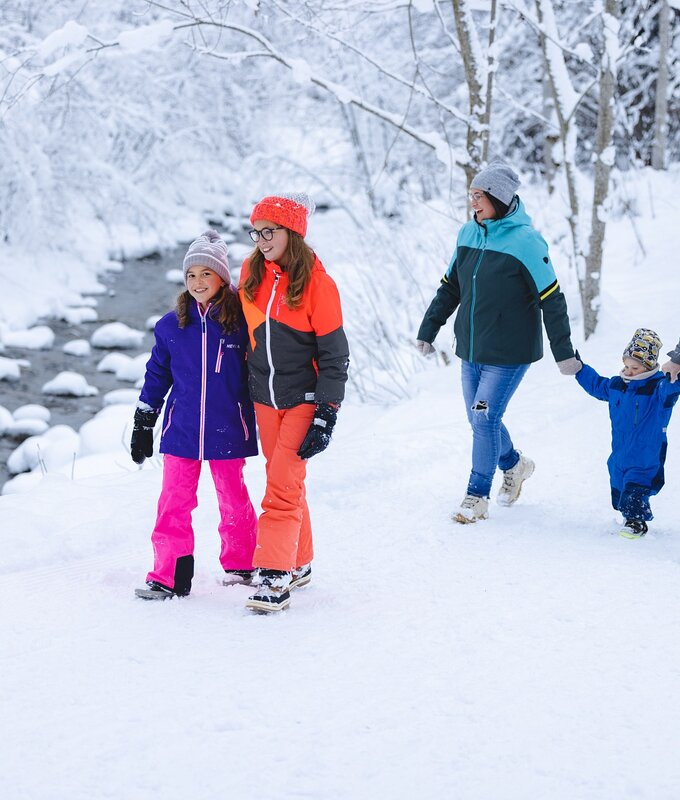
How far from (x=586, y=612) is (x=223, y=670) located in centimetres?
129

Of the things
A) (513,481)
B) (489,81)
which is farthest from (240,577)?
(489,81)

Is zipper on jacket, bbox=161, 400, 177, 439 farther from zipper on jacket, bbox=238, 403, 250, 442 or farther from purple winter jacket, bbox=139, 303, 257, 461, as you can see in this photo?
zipper on jacket, bbox=238, 403, 250, 442

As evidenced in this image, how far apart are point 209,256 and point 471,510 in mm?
1783

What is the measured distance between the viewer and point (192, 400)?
125 inches

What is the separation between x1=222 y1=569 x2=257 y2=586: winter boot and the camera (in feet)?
11.2

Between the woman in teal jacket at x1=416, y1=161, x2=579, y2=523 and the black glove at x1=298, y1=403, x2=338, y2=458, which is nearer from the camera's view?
the black glove at x1=298, y1=403, x2=338, y2=458

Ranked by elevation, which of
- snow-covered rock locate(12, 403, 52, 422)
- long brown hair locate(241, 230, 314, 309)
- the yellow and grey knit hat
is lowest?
snow-covered rock locate(12, 403, 52, 422)

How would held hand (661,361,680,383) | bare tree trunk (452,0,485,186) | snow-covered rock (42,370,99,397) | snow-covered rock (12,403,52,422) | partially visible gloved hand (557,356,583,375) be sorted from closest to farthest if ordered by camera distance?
1. held hand (661,361,680,383)
2. partially visible gloved hand (557,356,583,375)
3. bare tree trunk (452,0,485,186)
4. snow-covered rock (12,403,52,422)
5. snow-covered rock (42,370,99,397)

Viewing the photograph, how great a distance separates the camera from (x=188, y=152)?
65.3ft

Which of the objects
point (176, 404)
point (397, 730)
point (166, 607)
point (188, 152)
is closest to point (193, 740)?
point (397, 730)

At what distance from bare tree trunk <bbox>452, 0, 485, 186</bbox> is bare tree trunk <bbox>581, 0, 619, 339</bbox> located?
957mm

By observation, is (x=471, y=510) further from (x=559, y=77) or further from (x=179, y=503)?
(x=559, y=77)

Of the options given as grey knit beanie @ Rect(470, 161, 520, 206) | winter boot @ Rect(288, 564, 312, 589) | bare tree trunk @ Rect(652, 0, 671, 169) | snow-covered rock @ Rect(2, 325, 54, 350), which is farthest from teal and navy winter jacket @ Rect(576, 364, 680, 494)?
bare tree trunk @ Rect(652, 0, 671, 169)

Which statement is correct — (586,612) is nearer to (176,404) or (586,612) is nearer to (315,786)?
(315,786)
